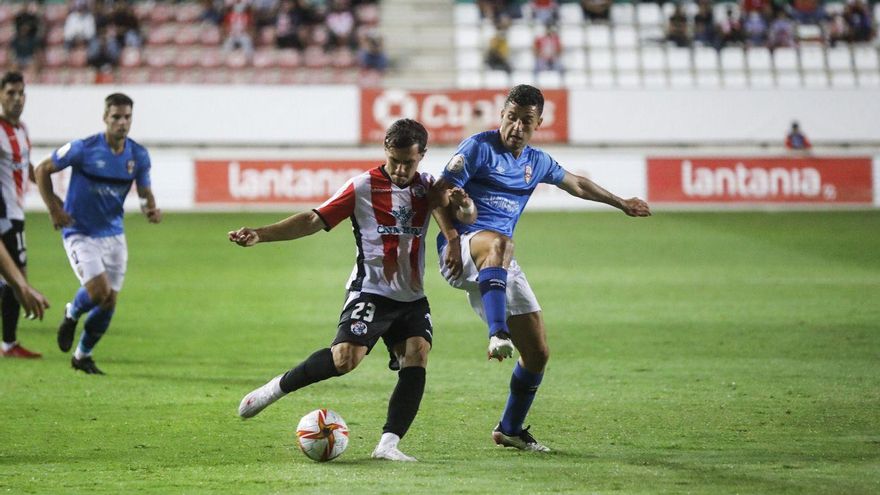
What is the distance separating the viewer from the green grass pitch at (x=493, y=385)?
6.42 meters

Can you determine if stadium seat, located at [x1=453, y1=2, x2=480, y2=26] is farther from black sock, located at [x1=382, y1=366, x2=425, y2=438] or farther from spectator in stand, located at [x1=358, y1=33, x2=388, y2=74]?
black sock, located at [x1=382, y1=366, x2=425, y2=438]

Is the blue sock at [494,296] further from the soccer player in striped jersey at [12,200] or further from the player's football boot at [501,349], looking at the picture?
the soccer player in striped jersey at [12,200]

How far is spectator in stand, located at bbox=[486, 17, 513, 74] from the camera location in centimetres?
3047

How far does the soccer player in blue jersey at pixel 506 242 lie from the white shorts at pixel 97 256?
3.88 meters

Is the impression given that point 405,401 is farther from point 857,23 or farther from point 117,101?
point 857,23

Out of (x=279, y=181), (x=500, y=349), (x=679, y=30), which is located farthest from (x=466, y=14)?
(x=500, y=349)

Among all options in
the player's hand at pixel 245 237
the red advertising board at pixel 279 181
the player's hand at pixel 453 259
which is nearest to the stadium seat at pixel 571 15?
the red advertising board at pixel 279 181

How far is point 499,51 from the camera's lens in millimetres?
30469

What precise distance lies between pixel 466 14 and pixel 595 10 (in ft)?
10.8

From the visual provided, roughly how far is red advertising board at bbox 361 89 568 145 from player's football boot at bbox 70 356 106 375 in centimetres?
1935

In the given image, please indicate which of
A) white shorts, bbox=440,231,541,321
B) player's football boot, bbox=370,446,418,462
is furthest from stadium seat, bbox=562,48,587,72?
player's football boot, bbox=370,446,418,462

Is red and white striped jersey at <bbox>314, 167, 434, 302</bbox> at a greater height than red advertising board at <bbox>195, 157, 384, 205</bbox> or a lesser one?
→ greater

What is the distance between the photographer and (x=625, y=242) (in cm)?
2066

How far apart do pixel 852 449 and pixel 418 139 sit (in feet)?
9.73
